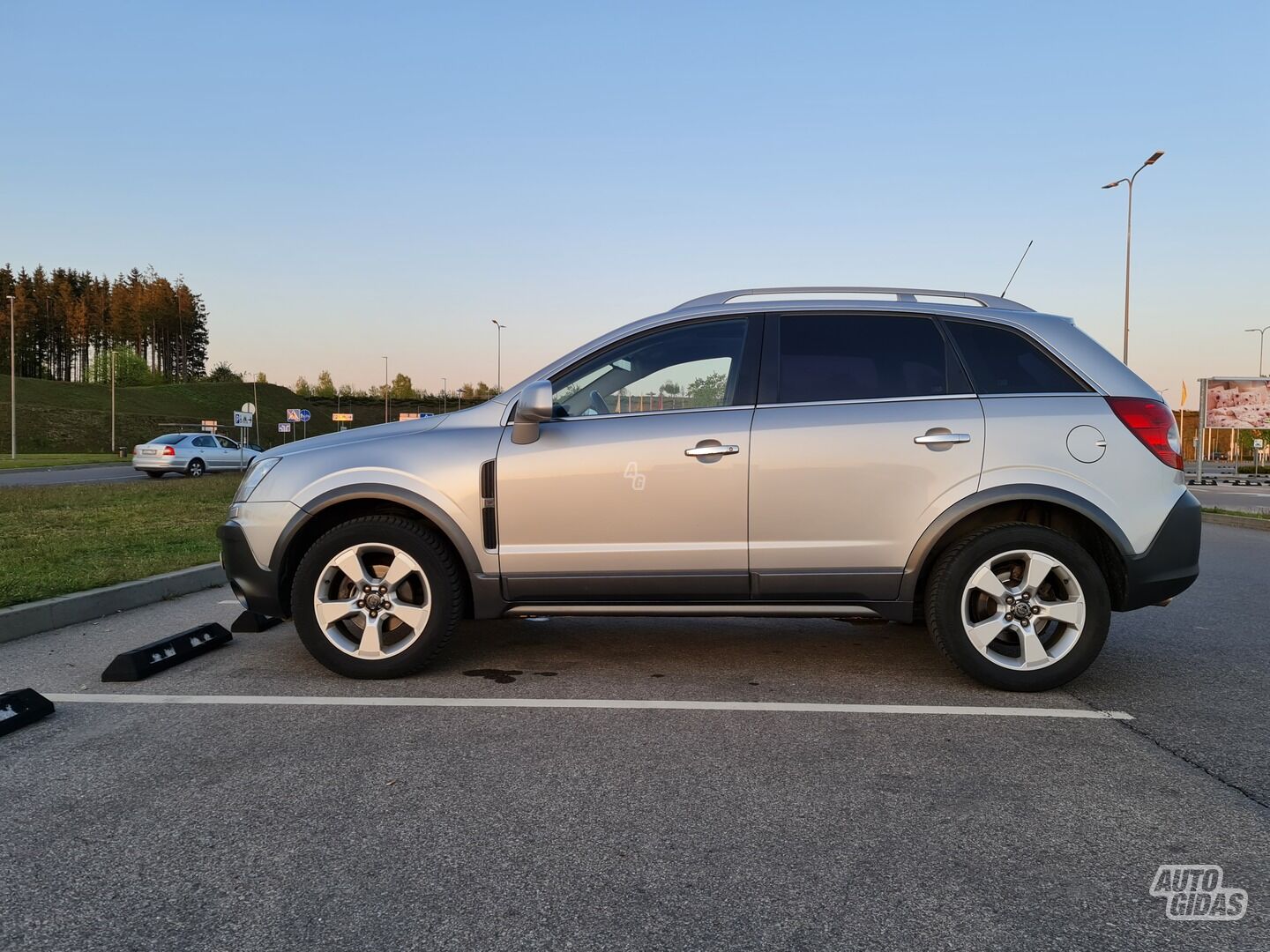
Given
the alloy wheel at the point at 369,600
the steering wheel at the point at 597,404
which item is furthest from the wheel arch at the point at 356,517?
the steering wheel at the point at 597,404

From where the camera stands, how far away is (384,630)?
446 centimetres

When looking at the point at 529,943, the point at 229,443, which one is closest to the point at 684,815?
the point at 529,943

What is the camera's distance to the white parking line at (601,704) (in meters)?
3.89

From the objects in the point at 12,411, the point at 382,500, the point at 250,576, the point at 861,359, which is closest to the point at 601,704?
the point at 382,500

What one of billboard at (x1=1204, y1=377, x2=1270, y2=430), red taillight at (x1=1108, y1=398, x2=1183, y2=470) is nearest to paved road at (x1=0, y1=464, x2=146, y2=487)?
red taillight at (x1=1108, y1=398, x2=1183, y2=470)

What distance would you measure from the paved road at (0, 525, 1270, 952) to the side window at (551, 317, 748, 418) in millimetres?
1416

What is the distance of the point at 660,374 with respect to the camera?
14.9ft

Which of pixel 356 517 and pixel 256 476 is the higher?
pixel 256 476

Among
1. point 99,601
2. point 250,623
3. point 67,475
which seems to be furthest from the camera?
point 67,475

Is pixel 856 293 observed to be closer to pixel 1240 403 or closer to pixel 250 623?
pixel 250 623

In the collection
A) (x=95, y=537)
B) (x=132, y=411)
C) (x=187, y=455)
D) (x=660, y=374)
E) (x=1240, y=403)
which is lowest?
(x=95, y=537)

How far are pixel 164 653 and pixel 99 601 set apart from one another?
1.95 metres

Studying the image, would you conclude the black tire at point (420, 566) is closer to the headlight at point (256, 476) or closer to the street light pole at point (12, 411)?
the headlight at point (256, 476)

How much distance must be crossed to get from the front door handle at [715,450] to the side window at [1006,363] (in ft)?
4.10
